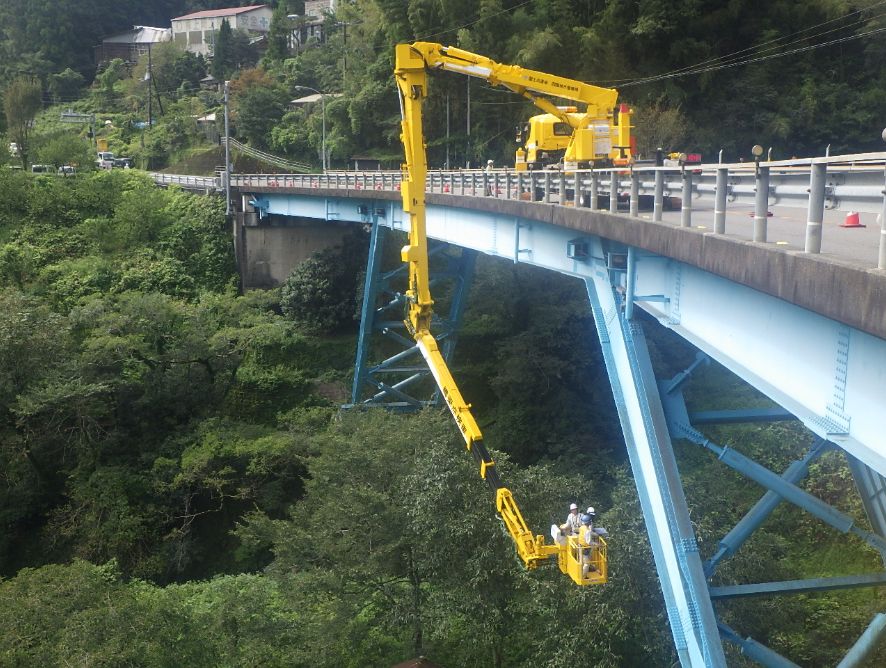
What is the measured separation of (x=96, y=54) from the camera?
94000 millimetres

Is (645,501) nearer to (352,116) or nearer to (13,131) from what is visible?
(352,116)

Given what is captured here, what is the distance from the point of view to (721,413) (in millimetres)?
12023

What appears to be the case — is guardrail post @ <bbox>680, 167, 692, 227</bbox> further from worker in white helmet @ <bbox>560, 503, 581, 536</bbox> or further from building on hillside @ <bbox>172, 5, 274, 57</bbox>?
building on hillside @ <bbox>172, 5, 274, 57</bbox>

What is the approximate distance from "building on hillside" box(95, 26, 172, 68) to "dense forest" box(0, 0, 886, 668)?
4434cm

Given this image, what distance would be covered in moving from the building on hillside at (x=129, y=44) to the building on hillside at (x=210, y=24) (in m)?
1.90

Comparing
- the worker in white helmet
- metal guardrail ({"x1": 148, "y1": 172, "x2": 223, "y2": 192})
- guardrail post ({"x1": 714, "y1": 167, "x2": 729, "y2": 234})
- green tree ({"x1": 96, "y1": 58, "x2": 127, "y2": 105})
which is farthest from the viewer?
green tree ({"x1": 96, "y1": 58, "x2": 127, "y2": 105})

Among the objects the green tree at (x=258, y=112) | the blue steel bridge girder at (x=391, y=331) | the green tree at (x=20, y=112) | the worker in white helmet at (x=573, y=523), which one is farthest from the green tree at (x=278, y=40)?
the worker in white helmet at (x=573, y=523)

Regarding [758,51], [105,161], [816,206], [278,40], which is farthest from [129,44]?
[816,206]

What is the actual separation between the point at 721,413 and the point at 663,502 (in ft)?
7.01

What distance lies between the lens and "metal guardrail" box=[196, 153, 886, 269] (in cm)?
662

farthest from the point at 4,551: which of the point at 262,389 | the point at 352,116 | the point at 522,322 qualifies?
the point at 352,116

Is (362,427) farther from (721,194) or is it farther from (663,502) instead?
(721,194)

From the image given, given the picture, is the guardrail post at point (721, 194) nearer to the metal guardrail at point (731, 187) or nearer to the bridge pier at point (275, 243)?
the metal guardrail at point (731, 187)

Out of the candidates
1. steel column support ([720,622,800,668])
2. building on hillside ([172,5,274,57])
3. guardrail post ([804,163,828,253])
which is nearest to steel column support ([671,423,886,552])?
steel column support ([720,622,800,668])
